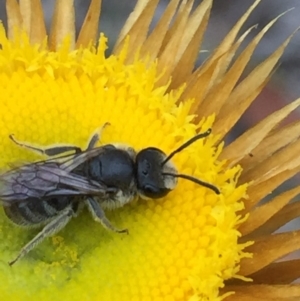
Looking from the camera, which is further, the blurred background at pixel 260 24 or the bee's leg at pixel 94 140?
the blurred background at pixel 260 24

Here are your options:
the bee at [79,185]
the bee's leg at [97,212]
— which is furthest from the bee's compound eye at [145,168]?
the bee's leg at [97,212]

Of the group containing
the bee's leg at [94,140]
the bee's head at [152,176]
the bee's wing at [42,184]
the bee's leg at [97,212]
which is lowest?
the bee's leg at [97,212]

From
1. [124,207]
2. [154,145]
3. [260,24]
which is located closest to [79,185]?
[124,207]

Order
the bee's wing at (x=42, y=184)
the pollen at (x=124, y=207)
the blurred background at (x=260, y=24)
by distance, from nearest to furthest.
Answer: the bee's wing at (x=42, y=184), the pollen at (x=124, y=207), the blurred background at (x=260, y=24)

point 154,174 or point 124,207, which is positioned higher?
point 154,174

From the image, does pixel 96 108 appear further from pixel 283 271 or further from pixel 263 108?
pixel 263 108

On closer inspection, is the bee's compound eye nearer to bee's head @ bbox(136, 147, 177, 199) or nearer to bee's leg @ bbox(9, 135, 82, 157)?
bee's head @ bbox(136, 147, 177, 199)

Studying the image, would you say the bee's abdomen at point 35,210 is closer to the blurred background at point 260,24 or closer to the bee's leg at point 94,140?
the bee's leg at point 94,140

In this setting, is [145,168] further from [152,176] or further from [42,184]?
[42,184]
